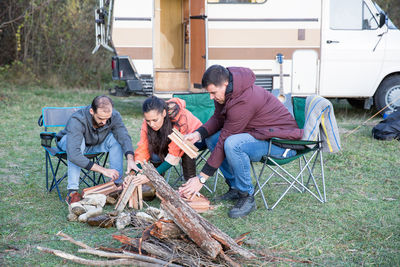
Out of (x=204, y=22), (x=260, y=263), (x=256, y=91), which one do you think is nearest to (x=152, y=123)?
(x=256, y=91)

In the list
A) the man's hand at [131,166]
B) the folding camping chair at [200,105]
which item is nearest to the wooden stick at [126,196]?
the man's hand at [131,166]

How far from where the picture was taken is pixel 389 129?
5.66 meters

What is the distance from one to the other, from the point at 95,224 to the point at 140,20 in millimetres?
4527

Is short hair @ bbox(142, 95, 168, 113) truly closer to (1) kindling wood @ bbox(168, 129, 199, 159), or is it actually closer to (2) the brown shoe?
(1) kindling wood @ bbox(168, 129, 199, 159)

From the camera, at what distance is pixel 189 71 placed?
7.67m

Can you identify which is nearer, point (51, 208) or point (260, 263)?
point (260, 263)

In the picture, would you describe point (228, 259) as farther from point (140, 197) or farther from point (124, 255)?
point (140, 197)

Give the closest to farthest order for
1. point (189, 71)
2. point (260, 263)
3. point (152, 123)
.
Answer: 1. point (260, 263)
2. point (152, 123)
3. point (189, 71)

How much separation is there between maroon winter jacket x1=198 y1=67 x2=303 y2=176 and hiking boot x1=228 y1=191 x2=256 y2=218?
37 cm

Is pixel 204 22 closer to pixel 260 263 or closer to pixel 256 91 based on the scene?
pixel 256 91

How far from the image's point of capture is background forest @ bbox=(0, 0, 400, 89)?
10.3 meters

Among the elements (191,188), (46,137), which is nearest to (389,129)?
(191,188)

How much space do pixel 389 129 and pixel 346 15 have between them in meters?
2.25

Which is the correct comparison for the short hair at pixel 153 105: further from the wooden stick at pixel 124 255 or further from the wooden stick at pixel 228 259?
the wooden stick at pixel 228 259
